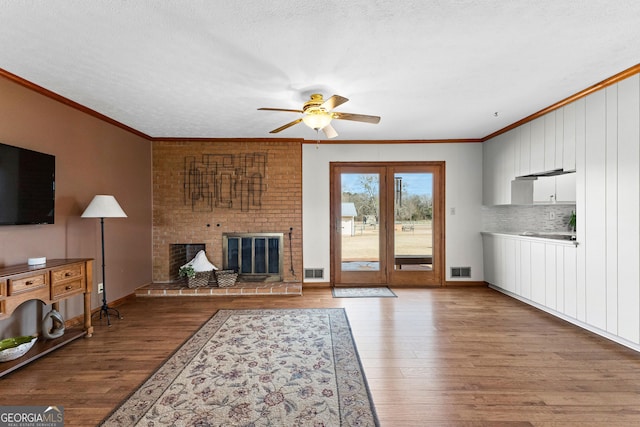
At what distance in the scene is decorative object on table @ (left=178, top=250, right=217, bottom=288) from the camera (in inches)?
185

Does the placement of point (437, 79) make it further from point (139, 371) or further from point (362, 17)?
point (139, 371)

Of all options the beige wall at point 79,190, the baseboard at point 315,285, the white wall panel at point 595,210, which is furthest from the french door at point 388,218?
the beige wall at point 79,190

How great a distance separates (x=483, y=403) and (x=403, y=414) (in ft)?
1.83

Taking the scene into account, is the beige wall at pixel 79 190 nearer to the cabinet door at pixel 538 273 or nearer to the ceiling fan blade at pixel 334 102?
the ceiling fan blade at pixel 334 102

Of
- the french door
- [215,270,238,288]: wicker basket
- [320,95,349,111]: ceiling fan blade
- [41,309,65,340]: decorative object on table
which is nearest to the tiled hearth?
[215,270,238,288]: wicker basket

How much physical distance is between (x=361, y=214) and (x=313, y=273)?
1.29 meters

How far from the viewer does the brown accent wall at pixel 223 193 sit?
4996 mm

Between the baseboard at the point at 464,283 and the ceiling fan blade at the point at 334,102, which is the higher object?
the ceiling fan blade at the point at 334,102

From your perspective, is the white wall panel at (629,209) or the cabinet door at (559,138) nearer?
the white wall panel at (629,209)

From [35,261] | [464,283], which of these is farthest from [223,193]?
[464,283]

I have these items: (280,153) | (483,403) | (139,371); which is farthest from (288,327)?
(280,153)

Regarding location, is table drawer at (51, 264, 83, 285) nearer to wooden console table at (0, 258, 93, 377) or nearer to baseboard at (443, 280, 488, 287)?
wooden console table at (0, 258, 93, 377)

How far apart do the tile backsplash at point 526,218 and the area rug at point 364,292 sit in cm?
201

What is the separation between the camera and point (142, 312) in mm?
3879
